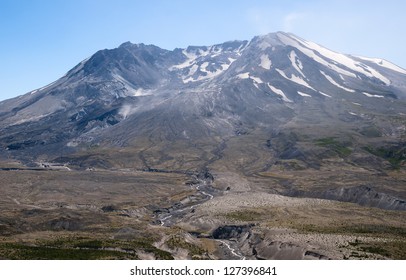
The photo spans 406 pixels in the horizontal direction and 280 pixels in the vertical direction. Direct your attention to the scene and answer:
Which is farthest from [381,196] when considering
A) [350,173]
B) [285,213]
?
[350,173]

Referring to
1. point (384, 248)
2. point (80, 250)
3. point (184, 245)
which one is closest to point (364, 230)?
point (384, 248)

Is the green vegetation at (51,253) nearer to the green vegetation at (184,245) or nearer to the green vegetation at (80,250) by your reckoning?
the green vegetation at (80,250)

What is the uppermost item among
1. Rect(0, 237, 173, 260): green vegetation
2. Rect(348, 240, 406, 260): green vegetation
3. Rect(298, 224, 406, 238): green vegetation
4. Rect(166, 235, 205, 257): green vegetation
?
Rect(0, 237, 173, 260): green vegetation

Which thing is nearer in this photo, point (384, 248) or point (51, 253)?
point (51, 253)

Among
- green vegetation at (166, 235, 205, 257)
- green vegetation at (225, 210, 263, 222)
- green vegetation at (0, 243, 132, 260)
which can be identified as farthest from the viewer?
green vegetation at (225, 210, 263, 222)

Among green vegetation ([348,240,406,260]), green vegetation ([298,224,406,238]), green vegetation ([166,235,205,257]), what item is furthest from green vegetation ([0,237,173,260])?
green vegetation ([298,224,406,238])

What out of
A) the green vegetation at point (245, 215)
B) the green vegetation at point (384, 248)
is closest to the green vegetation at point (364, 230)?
the green vegetation at point (384, 248)

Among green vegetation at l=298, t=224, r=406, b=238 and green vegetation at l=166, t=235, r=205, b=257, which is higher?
green vegetation at l=166, t=235, r=205, b=257

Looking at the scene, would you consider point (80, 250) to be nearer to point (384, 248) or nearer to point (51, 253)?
point (51, 253)

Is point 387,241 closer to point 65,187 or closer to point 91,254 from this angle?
point 91,254

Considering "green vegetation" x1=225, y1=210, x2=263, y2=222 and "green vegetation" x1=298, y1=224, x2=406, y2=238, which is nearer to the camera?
"green vegetation" x1=298, y1=224, x2=406, y2=238

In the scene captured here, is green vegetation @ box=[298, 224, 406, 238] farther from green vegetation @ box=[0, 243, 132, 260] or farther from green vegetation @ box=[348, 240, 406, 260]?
green vegetation @ box=[0, 243, 132, 260]
